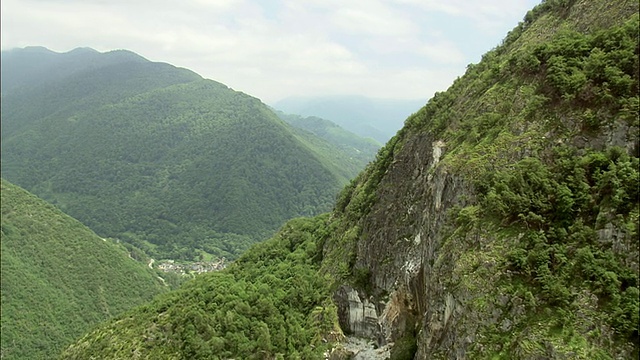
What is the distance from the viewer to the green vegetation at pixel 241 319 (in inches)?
1427

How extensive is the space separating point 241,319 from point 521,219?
85.3ft

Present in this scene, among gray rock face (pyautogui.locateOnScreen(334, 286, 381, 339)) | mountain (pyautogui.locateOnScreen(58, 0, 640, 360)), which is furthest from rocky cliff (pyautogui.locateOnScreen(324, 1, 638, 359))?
gray rock face (pyautogui.locateOnScreen(334, 286, 381, 339))

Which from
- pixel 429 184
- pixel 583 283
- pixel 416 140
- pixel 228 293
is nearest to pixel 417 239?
pixel 429 184

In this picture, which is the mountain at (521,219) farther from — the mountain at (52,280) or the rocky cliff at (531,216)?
the mountain at (52,280)

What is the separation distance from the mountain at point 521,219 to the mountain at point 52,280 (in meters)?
87.2

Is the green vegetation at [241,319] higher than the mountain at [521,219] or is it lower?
lower

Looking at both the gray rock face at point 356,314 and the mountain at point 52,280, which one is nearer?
the gray rock face at point 356,314

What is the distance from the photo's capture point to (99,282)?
11994cm

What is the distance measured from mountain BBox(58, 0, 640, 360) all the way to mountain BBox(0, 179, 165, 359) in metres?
87.2

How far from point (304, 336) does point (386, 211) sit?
12.0 meters

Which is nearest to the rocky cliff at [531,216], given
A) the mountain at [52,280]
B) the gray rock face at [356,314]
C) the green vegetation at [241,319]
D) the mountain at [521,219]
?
the mountain at [521,219]

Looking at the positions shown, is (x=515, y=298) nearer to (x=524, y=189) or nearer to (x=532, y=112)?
(x=524, y=189)

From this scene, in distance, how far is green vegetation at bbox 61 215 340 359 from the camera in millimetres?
36250

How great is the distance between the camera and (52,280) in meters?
113
